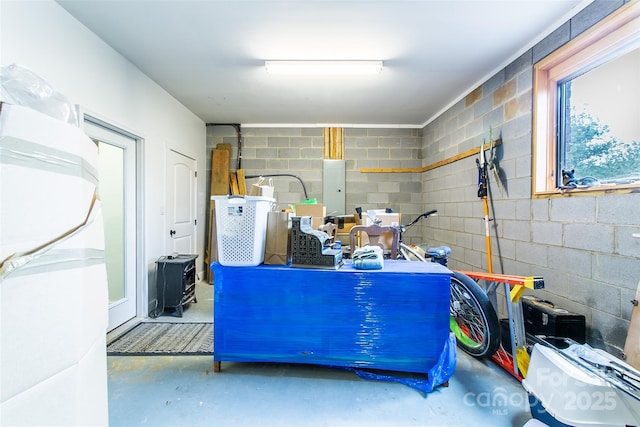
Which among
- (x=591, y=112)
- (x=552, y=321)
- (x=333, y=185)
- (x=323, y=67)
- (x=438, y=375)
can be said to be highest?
(x=323, y=67)

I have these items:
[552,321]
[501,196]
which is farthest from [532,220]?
[552,321]

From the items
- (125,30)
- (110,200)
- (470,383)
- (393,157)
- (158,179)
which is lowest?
(470,383)

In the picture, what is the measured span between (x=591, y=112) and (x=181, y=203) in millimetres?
4371

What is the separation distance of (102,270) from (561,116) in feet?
10.2

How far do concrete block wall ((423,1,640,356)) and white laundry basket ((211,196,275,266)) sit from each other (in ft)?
7.22

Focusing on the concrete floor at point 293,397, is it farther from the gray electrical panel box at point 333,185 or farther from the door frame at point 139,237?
the gray electrical panel box at point 333,185

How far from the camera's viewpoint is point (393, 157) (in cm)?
461

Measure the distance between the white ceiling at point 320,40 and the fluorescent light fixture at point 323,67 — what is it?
0.07 m

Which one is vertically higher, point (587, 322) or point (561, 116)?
point (561, 116)

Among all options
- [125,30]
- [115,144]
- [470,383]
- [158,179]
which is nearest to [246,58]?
[125,30]

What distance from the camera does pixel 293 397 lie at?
1666 millimetres

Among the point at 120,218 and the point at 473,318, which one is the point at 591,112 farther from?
the point at 120,218

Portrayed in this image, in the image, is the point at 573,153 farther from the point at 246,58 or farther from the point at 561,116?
the point at 246,58

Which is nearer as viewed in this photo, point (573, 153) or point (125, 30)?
point (573, 153)
